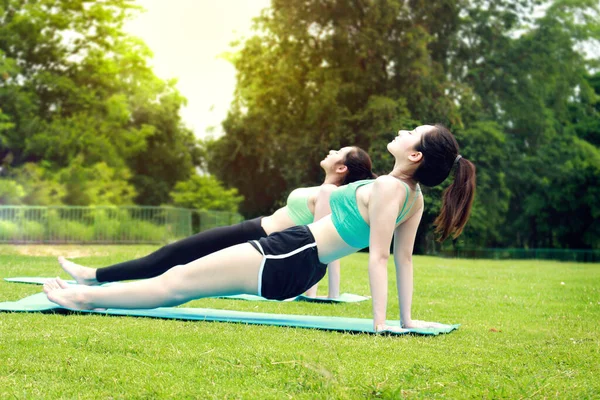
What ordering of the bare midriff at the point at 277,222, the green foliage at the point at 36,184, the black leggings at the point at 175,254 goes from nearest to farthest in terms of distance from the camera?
A: the black leggings at the point at 175,254, the bare midriff at the point at 277,222, the green foliage at the point at 36,184

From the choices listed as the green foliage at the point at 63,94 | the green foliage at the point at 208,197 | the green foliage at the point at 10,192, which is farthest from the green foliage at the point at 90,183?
the green foliage at the point at 208,197

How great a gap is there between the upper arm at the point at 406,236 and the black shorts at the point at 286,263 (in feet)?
2.42

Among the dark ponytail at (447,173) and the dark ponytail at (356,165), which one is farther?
the dark ponytail at (356,165)

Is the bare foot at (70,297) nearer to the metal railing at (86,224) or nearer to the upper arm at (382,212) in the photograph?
the upper arm at (382,212)

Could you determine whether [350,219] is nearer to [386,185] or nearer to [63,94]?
[386,185]

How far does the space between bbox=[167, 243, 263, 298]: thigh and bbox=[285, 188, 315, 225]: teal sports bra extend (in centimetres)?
191

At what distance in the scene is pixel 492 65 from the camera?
3080cm

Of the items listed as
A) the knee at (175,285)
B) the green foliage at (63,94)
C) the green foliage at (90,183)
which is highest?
the green foliage at (63,94)

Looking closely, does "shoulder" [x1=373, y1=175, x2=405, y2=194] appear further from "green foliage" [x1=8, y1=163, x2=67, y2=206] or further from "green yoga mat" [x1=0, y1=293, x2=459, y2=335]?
"green foliage" [x1=8, y1=163, x2=67, y2=206]

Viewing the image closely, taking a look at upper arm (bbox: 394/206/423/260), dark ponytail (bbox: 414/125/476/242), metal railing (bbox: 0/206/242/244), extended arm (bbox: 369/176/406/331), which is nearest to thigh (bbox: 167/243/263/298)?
extended arm (bbox: 369/176/406/331)

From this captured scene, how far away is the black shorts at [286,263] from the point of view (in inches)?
188

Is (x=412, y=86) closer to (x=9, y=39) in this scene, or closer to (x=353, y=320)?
(x=9, y=39)

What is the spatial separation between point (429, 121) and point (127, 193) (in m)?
19.1

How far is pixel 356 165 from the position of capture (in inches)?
271
